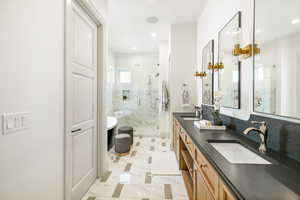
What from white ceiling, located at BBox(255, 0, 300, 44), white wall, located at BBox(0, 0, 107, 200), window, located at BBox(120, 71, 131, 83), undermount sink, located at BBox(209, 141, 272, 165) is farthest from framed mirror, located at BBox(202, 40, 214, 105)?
window, located at BBox(120, 71, 131, 83)

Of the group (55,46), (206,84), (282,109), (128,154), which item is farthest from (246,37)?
(128,154)

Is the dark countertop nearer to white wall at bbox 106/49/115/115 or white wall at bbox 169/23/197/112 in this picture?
white wall at bbox 169/23/197/112

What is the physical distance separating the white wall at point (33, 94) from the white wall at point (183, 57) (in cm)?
251

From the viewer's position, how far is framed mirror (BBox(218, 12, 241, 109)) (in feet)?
5.20

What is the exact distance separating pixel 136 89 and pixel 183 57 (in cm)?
236

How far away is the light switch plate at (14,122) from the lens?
84cm

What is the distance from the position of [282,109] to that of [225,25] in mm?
1357

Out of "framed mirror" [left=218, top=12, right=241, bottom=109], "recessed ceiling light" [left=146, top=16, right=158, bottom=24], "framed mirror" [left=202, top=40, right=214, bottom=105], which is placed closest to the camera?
"framed mirror" [left=218, top=12, right=241, bottom=109]

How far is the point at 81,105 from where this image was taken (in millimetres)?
1788

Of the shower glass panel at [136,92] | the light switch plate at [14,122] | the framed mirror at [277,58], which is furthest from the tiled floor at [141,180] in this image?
the shower glass panel at [136,92]

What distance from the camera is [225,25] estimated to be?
189 centimetres

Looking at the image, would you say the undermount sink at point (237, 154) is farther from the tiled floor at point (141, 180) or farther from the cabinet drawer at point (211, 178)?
the tiled floor at point (141, 180)

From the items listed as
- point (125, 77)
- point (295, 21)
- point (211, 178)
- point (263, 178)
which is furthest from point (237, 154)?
point (125, 77)

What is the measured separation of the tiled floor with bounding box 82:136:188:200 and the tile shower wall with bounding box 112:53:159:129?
211 centimetres
